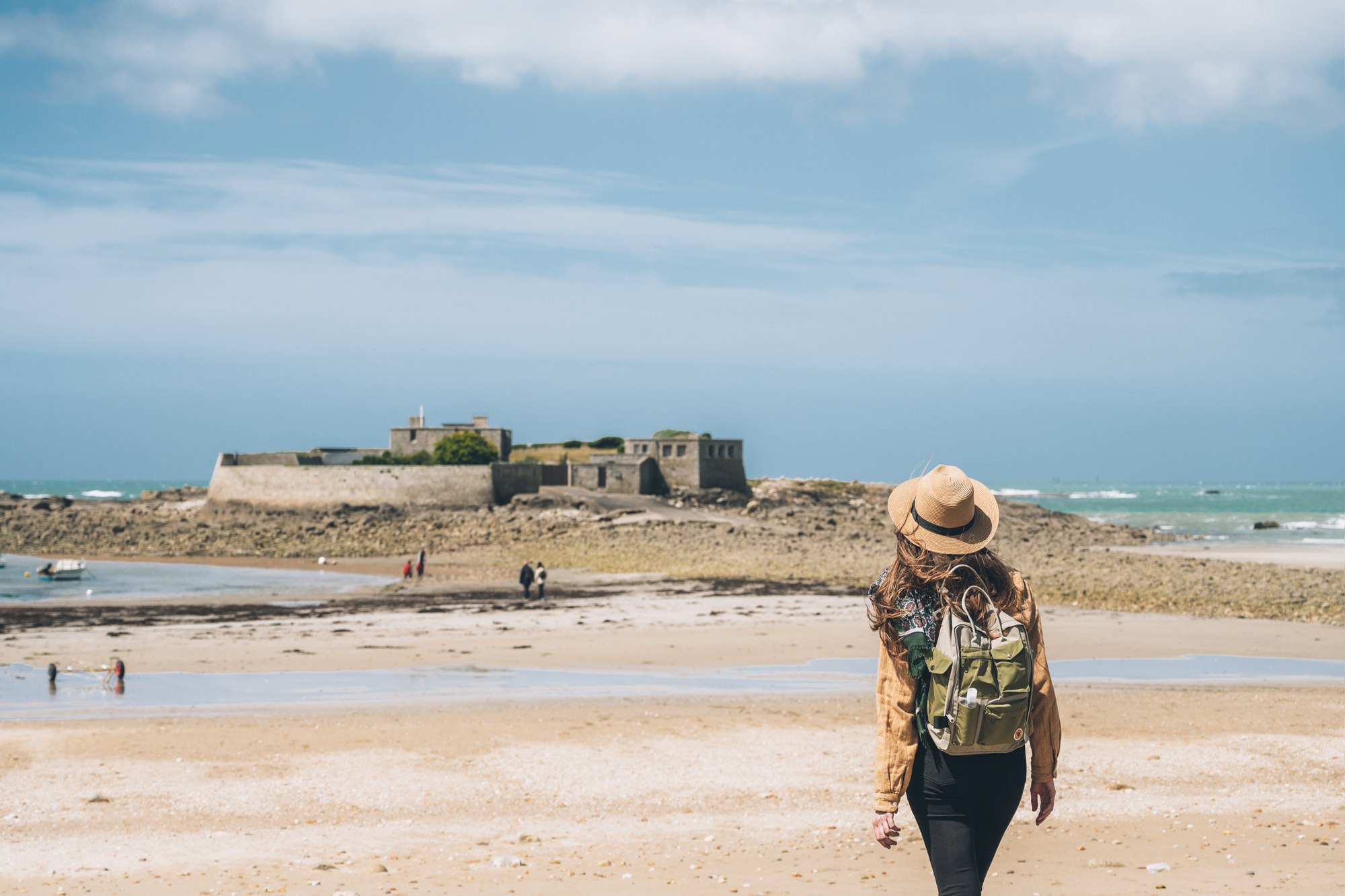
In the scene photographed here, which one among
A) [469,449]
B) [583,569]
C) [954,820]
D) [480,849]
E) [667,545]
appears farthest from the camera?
[469,449]

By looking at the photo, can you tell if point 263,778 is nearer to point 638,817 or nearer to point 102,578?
point 638,817

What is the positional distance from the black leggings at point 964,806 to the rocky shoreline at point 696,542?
19.6 meters

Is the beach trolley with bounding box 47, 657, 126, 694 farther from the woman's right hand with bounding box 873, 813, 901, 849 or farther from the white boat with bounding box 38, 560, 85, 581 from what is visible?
the white boat with bounding box 38, 560, 85, 581

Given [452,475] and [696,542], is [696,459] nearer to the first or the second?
[452,475]

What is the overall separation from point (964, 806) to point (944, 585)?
25.8 inches

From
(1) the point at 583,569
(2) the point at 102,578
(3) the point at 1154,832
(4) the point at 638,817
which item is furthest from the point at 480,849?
(2) the point at 102,578

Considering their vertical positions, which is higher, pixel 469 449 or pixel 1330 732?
pixel 469 449

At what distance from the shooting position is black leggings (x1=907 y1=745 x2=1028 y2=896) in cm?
336

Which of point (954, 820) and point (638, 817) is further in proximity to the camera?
point (638, 817)

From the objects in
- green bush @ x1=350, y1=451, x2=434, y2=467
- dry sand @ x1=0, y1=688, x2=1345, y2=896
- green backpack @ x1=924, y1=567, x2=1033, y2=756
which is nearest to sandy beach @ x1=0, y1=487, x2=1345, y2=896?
dry sand @ x1=0, y1=688, x2=1345, y2=896

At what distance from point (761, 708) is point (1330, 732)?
522cm

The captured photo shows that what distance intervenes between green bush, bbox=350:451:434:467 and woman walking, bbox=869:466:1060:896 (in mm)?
48944

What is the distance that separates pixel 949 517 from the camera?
3502mm

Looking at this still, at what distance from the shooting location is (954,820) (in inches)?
133
